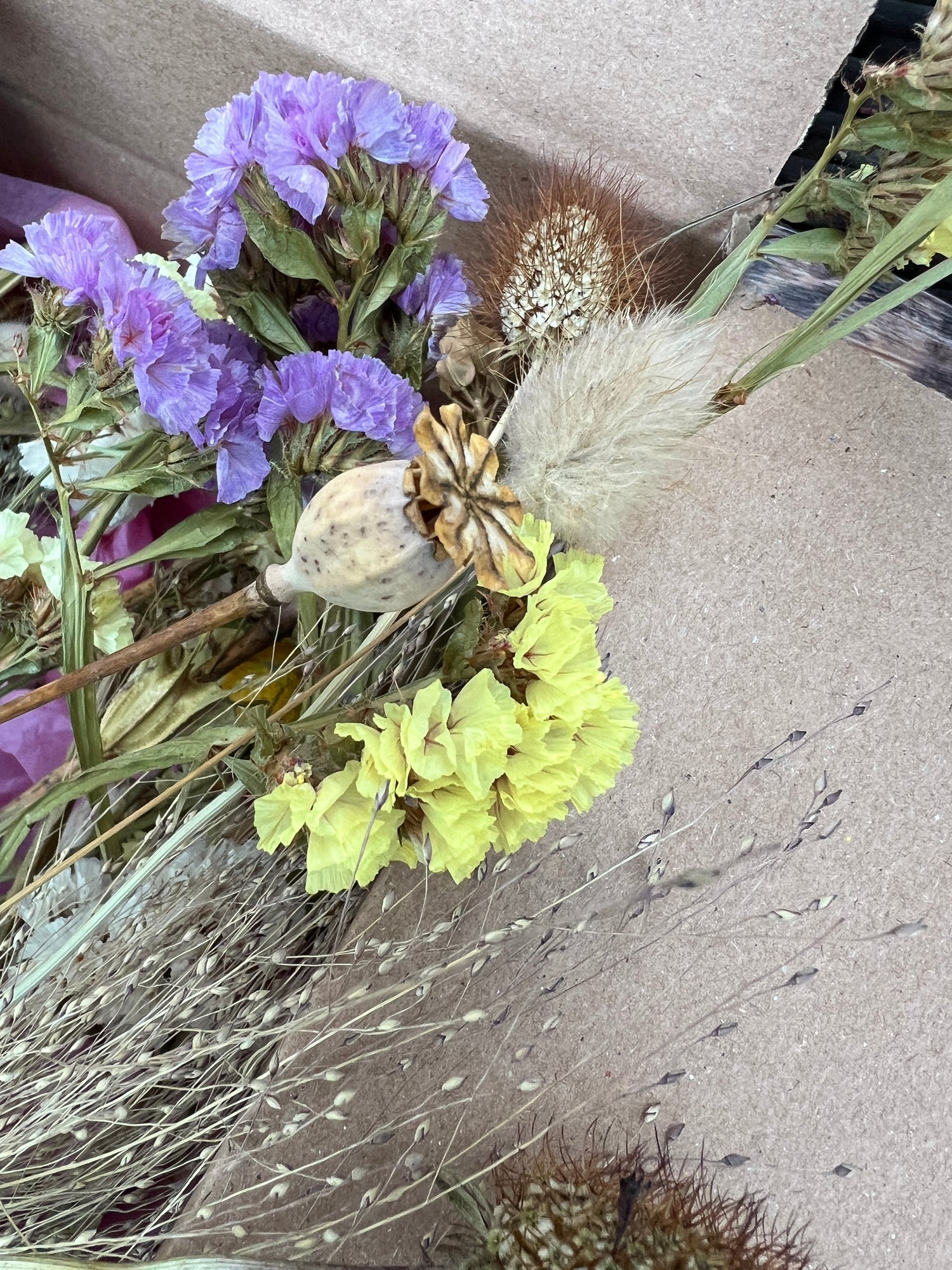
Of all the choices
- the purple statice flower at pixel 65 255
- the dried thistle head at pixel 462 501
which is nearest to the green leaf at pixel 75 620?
the purple statice flower at pixel 65 255

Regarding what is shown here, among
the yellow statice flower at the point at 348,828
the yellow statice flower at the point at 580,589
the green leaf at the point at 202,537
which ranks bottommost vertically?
the yellow statice flower at the point at 348,828

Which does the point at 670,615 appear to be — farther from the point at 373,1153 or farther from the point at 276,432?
the point at 373,1153

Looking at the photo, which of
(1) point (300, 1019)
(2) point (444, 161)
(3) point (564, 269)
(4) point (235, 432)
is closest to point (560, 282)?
(3) point (564, 269)

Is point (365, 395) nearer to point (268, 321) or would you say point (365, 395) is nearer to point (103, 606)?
point (268, 321)

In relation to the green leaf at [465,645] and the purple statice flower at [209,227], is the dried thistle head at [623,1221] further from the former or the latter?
the purple statice flower at [209,227]

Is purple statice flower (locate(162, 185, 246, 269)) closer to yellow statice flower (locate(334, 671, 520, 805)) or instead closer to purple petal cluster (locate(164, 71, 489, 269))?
purple petal cluster (locate(164, 71, 489, 269))

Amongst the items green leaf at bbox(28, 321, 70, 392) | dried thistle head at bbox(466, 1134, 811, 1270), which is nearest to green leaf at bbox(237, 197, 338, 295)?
green leaf at bbox(28, 321, 70, 392)
